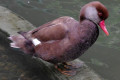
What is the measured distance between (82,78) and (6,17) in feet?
6.20

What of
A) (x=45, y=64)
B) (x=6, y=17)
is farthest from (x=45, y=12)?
(x=45, y=64)

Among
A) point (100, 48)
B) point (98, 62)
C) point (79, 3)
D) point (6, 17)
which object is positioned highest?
point (79, 3)

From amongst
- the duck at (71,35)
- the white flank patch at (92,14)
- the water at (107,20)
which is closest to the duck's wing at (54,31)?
the duck at (71,35)

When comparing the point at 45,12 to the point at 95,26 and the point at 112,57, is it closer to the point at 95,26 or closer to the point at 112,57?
the point at 112,57

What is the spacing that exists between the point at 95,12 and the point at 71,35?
0.36 metres

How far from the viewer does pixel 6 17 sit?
3957 millimetres

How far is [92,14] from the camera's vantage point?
2479 millimetres

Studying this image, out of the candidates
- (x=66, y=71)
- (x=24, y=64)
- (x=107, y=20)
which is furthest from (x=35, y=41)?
(x=107, y=20)

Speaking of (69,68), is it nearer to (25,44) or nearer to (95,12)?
(25,44)

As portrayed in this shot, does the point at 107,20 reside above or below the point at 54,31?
above

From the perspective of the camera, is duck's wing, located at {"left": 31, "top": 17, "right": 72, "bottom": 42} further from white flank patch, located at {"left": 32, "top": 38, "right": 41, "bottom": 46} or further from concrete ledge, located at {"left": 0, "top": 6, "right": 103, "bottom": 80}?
concrete ledge, located at {"left": 0, "top": 6, "right": 103, "bottom": 80}

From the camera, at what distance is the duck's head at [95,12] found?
95.4 inches

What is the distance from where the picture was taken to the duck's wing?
2.52 m

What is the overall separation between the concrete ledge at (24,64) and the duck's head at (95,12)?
2.40 ft
